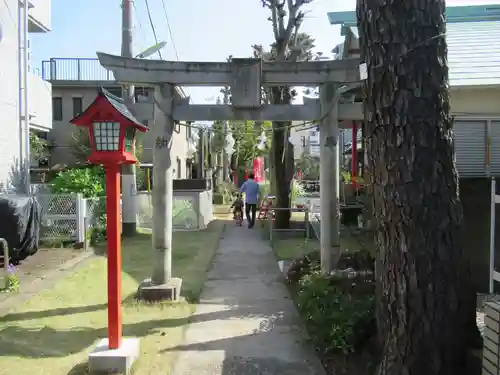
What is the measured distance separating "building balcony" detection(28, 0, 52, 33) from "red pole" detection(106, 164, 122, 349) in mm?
10749

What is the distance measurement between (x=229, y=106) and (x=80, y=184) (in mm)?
7304

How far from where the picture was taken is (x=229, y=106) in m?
7.59

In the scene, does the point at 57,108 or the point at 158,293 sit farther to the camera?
the point at 57,108

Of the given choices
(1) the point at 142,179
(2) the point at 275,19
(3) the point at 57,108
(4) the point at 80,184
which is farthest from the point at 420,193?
(3) the point at 57,108

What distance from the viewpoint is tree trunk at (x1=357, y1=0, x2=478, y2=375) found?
3.39 meters

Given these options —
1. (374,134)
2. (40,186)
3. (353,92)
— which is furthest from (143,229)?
(374,134)

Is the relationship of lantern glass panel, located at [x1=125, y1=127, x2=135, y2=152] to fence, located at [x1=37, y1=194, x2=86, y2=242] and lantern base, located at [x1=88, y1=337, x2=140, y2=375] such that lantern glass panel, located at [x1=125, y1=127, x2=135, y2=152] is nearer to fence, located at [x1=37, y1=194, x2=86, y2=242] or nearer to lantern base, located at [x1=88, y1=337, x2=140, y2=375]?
lantern base, located at [x1=88, y1=337, x2=140, y2=375]

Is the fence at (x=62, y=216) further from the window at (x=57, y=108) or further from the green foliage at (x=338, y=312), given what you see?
the window at (x=57, y=108)

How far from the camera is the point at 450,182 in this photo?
3455 mm

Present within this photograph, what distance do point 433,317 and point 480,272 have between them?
163 inches

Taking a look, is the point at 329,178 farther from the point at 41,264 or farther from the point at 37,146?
the point at 37,146

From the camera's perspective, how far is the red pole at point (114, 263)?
4.96 metres

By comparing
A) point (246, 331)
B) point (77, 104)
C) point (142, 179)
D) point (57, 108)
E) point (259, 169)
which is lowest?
point (246, 331)

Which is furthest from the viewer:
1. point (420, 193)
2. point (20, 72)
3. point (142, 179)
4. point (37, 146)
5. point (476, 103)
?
point (37, 146)
